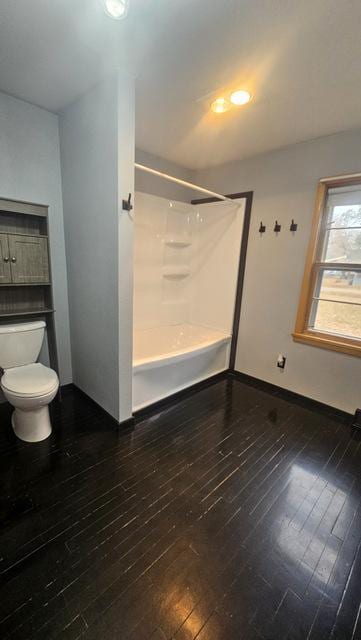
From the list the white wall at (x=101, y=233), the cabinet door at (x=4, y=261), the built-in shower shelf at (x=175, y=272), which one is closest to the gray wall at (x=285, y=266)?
the built-in shower shelf at (x=175, y=272)

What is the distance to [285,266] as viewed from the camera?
8.32 feet

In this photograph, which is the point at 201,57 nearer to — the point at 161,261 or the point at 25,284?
the point at 25,284

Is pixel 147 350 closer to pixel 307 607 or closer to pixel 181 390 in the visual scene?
pixel 181 390

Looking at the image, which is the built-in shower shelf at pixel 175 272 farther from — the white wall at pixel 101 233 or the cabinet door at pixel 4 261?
the cabinet door at pixel 4 261

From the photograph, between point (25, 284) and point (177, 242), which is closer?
point (25, 284)

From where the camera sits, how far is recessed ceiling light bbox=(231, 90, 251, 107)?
1.64 meters

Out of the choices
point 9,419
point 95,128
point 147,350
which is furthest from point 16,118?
point 9,419

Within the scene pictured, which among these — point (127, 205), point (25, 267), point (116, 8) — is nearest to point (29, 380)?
point (25, 267)

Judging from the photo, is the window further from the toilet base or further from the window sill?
the toilet base

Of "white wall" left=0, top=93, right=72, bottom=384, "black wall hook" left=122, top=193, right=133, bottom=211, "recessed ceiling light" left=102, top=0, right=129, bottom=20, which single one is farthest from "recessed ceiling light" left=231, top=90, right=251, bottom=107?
"white wall" left=0, top=93, right=72, bottom=384

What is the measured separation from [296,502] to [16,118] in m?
3.11

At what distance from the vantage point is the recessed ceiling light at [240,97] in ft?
5.39

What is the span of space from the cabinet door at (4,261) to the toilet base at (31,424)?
36.8 inches

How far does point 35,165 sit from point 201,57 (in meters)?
1.42
